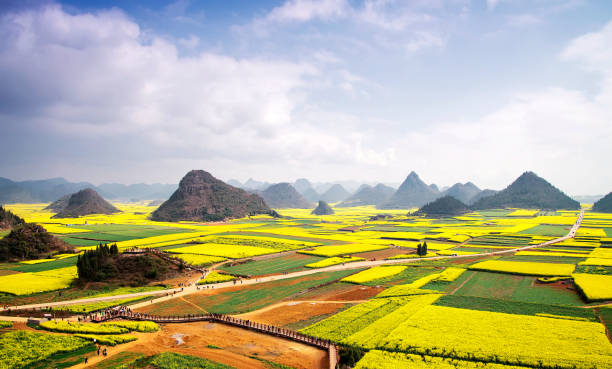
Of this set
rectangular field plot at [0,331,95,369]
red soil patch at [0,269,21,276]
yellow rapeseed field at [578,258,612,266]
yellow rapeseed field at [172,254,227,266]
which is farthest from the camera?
yellow rapeseed field at [172,254,227,266]

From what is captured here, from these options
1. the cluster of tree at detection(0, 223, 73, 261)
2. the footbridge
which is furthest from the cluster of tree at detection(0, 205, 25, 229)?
the footbridge

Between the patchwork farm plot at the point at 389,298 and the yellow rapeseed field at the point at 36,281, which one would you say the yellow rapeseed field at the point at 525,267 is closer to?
the patchwork farm plot at the point at 389,298

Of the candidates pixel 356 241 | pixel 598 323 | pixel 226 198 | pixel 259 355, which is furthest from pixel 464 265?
pixel 226 198

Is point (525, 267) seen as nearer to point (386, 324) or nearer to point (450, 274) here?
point (450, 274)

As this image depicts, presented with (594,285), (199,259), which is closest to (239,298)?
(199,259)

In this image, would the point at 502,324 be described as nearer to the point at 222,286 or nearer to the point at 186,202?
the point at 222,286

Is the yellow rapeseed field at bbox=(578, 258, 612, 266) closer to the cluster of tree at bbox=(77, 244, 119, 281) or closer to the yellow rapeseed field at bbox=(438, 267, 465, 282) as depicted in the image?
the yellow rapeseed field at bbox=(438, 267, 465, 282)
